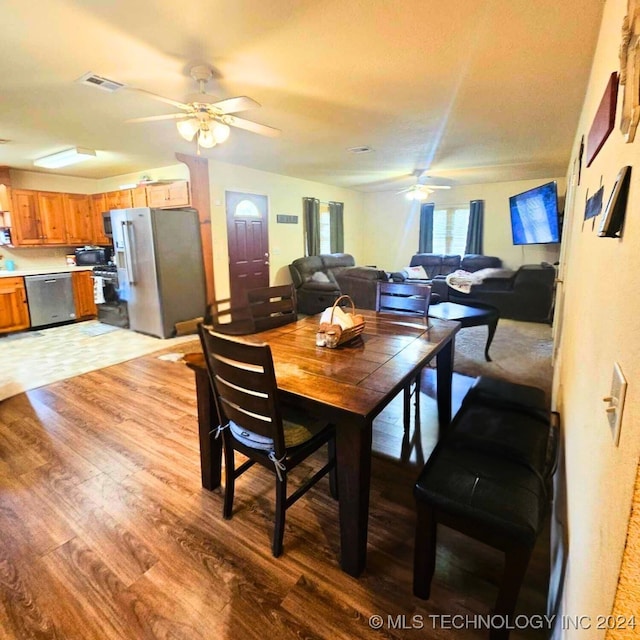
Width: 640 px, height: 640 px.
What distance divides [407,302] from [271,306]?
1.03 m

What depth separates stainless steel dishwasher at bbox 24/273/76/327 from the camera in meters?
5.38

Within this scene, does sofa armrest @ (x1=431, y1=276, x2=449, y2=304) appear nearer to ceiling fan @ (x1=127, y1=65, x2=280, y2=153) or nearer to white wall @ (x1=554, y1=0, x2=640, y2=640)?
ceiling fan @ (x1=127, y1=65, x2=280, y2=153)

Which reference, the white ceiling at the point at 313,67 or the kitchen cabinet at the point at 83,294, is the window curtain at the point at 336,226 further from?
the kitchen cabinet at the point at 83,294

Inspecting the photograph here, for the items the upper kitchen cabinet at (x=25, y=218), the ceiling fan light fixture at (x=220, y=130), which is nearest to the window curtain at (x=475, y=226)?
the ceiling fan light fixture at (x=220, y=130)

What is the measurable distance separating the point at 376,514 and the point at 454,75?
9.38ft

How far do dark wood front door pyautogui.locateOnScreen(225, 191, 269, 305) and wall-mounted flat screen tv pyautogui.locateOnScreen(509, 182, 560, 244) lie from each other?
13.5ft

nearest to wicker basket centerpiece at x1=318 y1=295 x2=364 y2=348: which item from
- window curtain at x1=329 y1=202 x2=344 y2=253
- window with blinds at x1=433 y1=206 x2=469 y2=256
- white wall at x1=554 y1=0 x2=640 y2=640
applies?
white wall at x1=554 y1=0 x2=640 y2=640

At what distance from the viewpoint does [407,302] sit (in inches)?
108

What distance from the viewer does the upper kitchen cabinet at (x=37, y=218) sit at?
17.9 feet

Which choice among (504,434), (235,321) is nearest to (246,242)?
(235,321)

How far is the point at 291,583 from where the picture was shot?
→ 1483 mm

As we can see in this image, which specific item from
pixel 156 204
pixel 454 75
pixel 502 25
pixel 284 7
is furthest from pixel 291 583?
pixel 156 204

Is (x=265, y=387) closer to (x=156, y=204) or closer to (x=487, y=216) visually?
(x=156, y=204)

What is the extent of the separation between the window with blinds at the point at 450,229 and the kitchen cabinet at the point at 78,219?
278 inches
